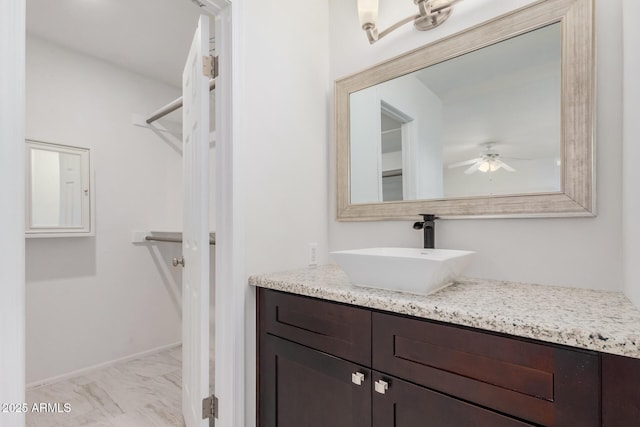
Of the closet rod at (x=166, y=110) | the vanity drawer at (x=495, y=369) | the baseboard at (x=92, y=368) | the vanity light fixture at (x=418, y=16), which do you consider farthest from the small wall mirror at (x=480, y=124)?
the baseboard at (x=92, y=368)

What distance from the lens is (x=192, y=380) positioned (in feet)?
5.26

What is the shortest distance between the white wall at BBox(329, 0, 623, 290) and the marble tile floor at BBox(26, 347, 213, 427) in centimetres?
172

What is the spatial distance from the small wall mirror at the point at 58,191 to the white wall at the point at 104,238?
0.09 m

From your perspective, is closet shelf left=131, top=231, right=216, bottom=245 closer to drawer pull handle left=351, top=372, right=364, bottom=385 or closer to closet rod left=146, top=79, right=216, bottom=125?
A: closet rod left=146, top=79, right=216, bottom=125

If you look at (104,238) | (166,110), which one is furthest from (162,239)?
(166,110)

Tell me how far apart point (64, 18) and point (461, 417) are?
305 centimetres

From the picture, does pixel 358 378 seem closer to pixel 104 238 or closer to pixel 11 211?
pixel 11 211

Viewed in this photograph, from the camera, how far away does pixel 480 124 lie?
136cm

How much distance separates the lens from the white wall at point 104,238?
2.32 metres

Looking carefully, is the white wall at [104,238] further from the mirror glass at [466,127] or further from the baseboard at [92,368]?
the mirror glass at [466,127]

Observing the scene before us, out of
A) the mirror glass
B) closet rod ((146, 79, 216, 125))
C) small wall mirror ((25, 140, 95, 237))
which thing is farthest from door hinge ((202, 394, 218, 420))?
→ closet rod ((146, 79, 216, 125))

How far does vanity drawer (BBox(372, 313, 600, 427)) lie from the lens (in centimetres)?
70

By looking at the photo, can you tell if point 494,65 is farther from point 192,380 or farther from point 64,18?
point 64,18

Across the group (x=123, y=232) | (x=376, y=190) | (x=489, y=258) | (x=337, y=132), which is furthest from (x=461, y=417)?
(x=123, y=232)
